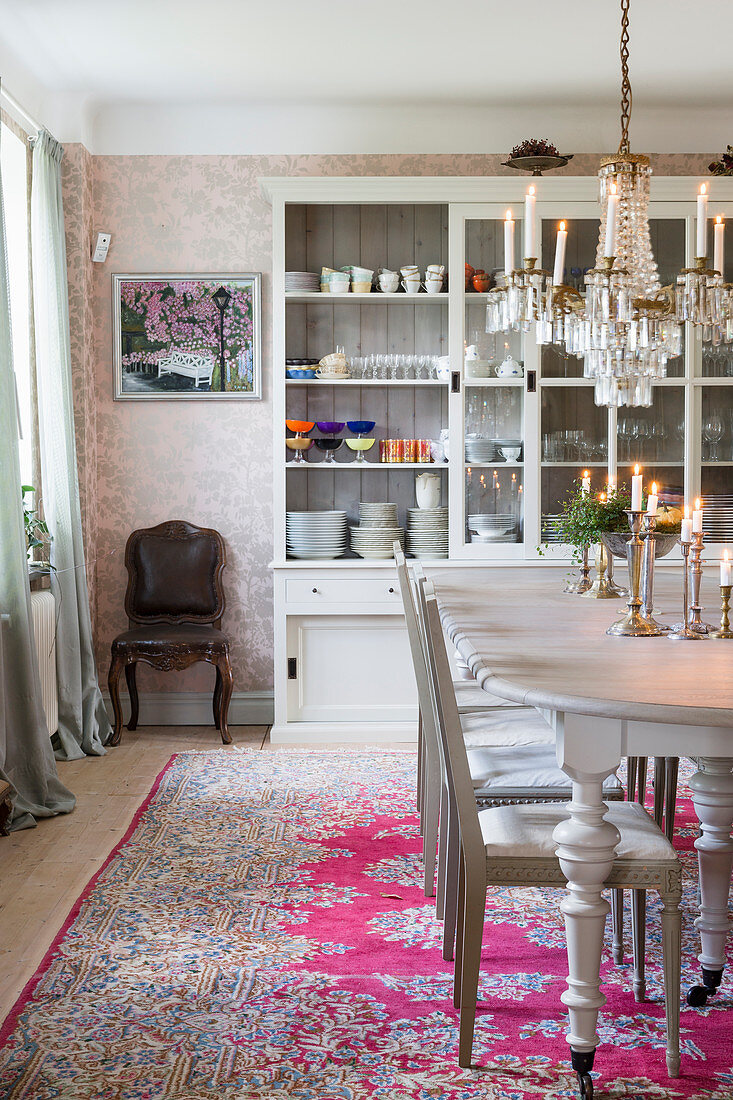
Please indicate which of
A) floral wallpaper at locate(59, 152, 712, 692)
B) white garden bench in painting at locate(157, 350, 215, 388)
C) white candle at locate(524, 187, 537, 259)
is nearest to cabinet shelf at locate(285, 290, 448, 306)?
floral wallpaper at locate(59, 152, 712, 692)

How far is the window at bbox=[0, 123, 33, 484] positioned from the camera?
4.03 metres

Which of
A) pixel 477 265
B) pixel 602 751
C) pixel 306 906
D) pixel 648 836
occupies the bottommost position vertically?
pixel 306 906

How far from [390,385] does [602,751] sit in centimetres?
311

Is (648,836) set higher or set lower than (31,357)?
lower

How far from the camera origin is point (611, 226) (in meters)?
2.66

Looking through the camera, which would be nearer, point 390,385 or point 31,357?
point 31,357

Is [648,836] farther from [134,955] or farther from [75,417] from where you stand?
[75,417]

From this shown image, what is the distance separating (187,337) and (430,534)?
144cm

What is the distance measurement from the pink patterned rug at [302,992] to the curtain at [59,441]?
102 cm

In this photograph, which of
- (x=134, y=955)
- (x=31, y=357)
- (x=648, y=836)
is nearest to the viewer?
(x=648, y=836)

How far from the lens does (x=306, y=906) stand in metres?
2.65

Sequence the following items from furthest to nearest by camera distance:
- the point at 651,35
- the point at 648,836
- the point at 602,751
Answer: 1. the point at 651,35
2. the point at 648,836
3. the point at 602,751

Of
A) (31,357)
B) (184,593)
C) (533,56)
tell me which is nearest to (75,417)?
(31,357)

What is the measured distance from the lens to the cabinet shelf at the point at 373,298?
4449 mm
